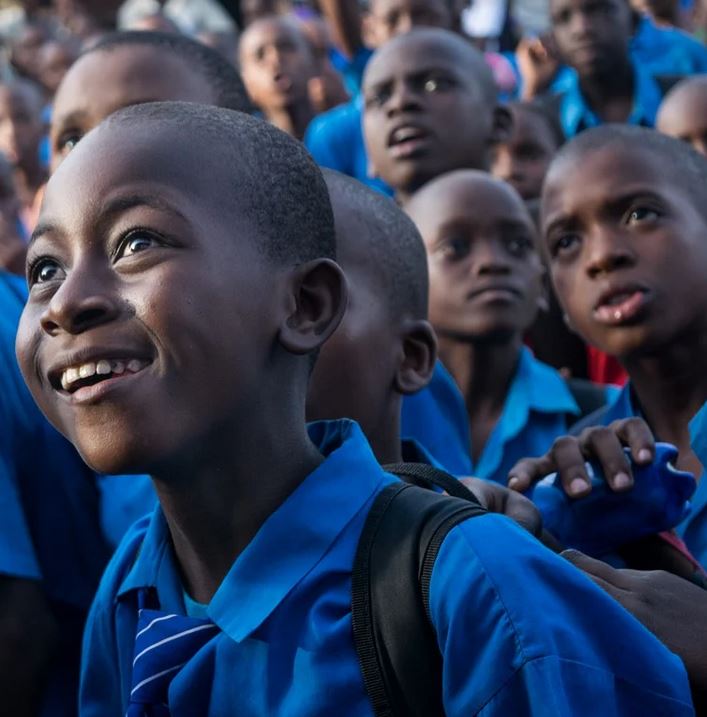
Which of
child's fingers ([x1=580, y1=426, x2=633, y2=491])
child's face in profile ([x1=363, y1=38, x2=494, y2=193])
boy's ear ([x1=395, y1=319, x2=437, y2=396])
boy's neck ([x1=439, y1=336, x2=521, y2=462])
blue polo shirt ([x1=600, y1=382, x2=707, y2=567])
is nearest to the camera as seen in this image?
child's fingers ([x1=580, y1=426, x2=633, y2=491])

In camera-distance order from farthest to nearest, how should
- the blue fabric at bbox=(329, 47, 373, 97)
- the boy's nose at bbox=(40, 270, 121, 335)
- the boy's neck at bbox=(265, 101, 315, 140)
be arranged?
the blue fabric at bbox=(329, 47, 373, 97) → the boy's neck at bbox=(265, 101, 315, 140) → the boy's nose at bbox=(40, 270, 121, 335)

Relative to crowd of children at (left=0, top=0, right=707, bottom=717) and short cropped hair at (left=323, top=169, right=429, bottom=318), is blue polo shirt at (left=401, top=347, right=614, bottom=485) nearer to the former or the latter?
crowd of children at (left=0, top=0, right=707, bottom=717)

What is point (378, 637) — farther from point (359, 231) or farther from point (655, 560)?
point (359, 231)

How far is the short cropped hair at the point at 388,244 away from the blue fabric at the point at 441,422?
14.0 inches

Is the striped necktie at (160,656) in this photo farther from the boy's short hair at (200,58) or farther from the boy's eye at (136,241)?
the boy's short hair at (200,58)

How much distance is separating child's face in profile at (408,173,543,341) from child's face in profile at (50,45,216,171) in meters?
0.69

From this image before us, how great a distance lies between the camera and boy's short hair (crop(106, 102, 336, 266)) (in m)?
1.74

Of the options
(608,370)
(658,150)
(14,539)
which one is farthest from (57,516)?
(608,370)

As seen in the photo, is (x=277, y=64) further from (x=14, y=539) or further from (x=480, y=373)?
(x=14, y=539)

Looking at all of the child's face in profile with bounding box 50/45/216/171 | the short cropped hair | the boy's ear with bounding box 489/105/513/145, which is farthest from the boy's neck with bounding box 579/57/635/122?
the short cropped hair

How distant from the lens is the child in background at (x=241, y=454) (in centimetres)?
146

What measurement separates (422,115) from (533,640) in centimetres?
330

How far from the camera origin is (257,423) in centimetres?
172

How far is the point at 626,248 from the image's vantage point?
109 inches
